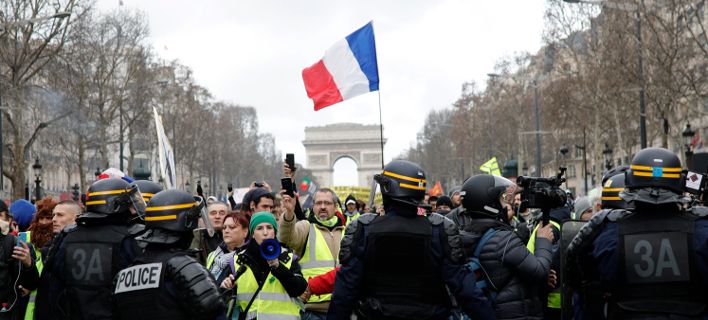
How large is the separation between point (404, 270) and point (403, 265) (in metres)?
0.03

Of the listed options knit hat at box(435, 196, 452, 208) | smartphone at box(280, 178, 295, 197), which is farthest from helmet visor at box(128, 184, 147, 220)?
knit hat at box(435, 196, 452, 208)

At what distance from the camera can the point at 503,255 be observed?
6.29m

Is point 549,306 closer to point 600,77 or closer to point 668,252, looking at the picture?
point 668,252

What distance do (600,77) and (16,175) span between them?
22.2 meters

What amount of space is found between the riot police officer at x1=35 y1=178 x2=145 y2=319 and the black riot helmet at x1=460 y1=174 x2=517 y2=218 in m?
2.01

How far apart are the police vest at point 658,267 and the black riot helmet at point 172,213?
86.1 inches

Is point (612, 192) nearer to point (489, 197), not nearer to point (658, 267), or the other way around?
point (489, 197)

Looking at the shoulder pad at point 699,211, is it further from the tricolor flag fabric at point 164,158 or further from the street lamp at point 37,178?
the street lamp at point 37,178

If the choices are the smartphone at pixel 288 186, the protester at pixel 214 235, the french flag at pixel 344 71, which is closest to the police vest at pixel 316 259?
the smartphone at pixel 288 186

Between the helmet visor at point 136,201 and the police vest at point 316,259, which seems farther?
the police vest at point 316,259

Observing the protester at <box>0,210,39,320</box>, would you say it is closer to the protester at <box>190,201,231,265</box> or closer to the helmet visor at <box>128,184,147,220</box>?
the helmet visor at <box>128,184,147,220</box>

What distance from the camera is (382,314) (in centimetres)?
593

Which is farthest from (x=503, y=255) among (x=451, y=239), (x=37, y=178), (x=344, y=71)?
(x=37, y=178)

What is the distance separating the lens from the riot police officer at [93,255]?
241 inches
